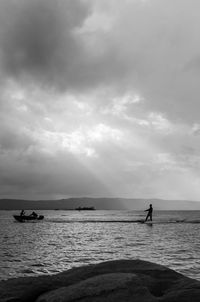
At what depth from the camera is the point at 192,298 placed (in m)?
6.39

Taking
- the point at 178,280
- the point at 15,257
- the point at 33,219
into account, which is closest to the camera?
the point at 178,280

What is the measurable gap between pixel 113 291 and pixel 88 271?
280 cm

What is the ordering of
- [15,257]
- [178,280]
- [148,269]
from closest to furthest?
1. [178,280]
2. [148,269]
3. [15,257]

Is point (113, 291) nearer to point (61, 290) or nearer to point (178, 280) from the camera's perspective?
point (61, 290)

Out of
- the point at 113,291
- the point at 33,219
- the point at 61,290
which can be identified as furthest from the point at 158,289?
the point at 33,219

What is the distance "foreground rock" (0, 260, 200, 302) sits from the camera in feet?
21.6

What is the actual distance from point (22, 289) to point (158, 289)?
320 cm

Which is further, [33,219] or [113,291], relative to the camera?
[33,219]

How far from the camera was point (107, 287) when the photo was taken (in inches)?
271

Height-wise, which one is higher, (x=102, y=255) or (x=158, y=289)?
(x=158, y=289)

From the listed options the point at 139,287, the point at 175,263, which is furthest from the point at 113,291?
the point at 175,263

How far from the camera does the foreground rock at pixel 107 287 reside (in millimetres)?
6575

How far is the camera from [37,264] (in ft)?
76.9

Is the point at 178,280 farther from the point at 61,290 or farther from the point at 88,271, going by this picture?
the point at 61,290
